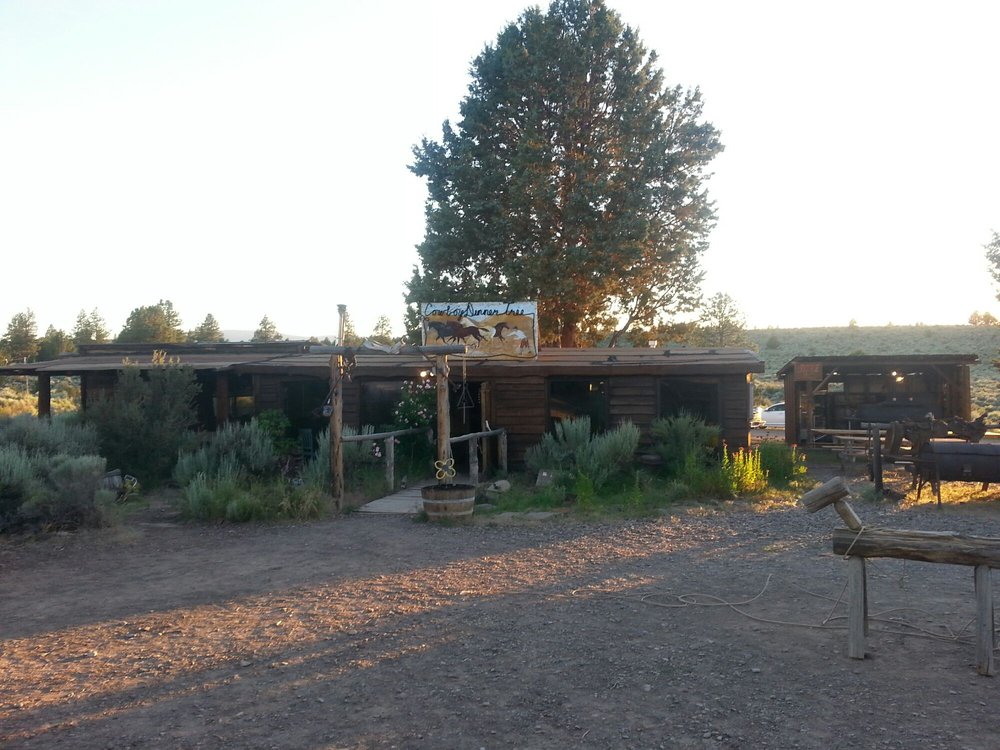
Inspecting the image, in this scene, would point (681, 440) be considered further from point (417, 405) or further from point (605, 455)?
point (417, 405)

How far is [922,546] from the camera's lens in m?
5.36

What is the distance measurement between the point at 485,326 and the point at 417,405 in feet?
Answer: 8.12

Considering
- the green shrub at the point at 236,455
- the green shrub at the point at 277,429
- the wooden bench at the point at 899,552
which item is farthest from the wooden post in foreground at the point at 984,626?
the green shrub at the point at 277,429

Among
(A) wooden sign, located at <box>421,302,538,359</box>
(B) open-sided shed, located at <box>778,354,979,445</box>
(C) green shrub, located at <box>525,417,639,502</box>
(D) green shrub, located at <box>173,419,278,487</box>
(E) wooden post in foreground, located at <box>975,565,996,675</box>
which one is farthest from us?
(B) open-sided shed, located at <box>778,354,979,445</box>

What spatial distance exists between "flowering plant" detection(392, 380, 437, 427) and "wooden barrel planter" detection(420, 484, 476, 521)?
495cm

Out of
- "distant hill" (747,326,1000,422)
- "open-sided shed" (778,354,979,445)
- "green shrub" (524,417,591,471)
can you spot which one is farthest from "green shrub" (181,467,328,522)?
"distant hill" (747,326,1000,422)

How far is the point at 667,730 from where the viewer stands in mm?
4344

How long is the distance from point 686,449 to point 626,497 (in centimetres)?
241

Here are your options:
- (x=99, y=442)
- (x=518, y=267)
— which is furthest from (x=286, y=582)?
(x=518, y=267)

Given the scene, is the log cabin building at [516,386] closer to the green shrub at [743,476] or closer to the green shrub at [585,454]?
the green shrub at [585,454]

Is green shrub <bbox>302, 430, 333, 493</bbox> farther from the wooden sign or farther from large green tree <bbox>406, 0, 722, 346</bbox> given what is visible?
large green tree <bbox>406, 0, 722, 346</bbox>

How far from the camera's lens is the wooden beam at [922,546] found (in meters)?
5.16

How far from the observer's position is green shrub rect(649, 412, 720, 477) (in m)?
14.2

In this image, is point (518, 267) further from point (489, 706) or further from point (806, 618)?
point (489, 706)
